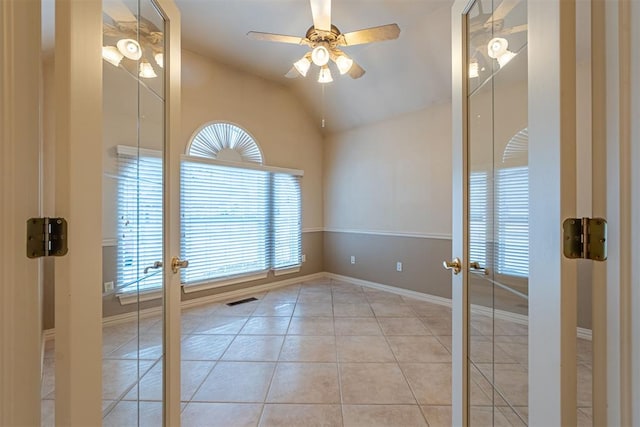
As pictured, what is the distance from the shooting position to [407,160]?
146 inches

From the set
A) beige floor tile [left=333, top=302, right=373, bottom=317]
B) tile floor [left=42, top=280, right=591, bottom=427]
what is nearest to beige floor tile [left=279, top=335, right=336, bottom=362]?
tile floor [left=42, top=280, right=591, bottom=427]

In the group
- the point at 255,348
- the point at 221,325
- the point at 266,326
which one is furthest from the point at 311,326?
the point at 221,325

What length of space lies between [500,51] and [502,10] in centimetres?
13

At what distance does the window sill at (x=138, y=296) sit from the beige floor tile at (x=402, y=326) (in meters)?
2.13

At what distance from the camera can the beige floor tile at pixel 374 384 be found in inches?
65.8

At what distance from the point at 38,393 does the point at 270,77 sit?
159 inches

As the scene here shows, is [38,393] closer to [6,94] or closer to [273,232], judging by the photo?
[6,94]

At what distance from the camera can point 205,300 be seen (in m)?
3.38

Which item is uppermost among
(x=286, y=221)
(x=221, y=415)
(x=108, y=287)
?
(x=286, y=221)

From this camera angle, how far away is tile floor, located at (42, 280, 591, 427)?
93cm

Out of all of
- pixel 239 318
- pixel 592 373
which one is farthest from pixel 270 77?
pixel 592 373

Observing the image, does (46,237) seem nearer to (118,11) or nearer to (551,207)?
(118,11)

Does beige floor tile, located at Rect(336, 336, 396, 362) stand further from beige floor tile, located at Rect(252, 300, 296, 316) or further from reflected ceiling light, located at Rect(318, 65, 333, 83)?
reflected ceiling light, located at Rect(318, 65, 333, 83)

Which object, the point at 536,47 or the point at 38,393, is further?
the point at 536,47
